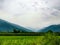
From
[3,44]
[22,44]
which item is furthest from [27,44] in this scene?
[3,44]

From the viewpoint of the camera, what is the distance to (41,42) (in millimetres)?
5242

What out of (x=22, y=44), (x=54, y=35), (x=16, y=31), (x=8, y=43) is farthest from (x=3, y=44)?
(x=16, y=31)

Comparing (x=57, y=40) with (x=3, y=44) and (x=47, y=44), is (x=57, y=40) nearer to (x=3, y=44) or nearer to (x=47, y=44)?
(x=47, y=44)

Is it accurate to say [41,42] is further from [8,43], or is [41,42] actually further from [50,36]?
[8,43]

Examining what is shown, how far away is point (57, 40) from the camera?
5.23 m

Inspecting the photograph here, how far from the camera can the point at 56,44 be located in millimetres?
5242

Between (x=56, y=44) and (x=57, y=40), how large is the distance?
0.34ft

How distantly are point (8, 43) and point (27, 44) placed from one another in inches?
19.1

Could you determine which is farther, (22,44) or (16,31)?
(16,31)

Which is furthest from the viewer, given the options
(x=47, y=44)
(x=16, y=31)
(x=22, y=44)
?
(x=16, y=31)

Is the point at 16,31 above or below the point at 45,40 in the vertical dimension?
above

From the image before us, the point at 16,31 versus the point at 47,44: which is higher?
the point at 16,31

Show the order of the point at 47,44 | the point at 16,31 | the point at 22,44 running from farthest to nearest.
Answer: the point at 16,31 < the point at 22,44 < the point at 47,44

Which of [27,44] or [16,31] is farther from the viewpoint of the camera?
[16,31]
